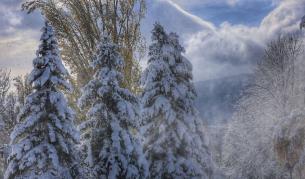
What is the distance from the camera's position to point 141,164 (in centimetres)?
1498

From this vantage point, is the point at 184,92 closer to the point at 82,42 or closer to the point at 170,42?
the point at 170,42

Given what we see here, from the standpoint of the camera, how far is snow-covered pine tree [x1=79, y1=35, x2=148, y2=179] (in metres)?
14.5

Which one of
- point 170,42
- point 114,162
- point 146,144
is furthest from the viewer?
point 170,42

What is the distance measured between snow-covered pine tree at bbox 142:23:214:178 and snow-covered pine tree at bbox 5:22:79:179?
4.57m

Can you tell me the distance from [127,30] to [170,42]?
273cm

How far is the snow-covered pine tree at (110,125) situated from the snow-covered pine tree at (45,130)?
49.8 inches

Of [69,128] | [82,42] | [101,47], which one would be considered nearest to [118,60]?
[101,47]

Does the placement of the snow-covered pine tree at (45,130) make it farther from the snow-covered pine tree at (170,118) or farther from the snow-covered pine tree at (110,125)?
the snow-covered pine tree at (170,118)

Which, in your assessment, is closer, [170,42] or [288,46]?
[170,42]

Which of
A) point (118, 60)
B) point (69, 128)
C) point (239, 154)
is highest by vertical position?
point (118, 60)

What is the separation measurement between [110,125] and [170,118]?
333 centimetres

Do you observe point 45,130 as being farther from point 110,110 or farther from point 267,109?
point 267,109

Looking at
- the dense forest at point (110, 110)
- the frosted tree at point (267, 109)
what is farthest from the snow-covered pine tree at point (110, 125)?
the frosted tree at point (267, 109)

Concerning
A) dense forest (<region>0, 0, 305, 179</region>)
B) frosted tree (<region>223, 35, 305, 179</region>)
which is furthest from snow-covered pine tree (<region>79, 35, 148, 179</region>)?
frosted tree (<region>223, 35, 305, 179</region>)
